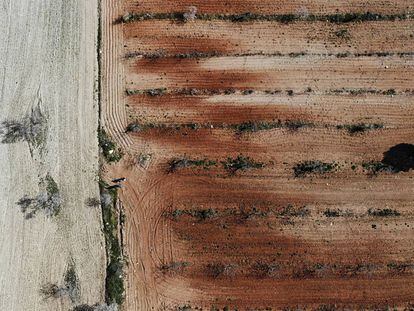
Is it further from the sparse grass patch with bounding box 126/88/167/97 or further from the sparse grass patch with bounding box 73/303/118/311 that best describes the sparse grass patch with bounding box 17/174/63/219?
the sparse grass patch with bounding box 126/88/167/97

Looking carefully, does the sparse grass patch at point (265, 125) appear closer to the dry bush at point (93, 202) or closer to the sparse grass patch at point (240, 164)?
the sparse grass patch at point (240, 164)

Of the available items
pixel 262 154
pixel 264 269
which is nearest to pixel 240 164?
pixel 262 154

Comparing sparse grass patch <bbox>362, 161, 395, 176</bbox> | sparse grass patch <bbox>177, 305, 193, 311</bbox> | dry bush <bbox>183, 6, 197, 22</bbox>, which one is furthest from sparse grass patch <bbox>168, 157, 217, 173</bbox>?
dry bush <bbox>183, 6, 197, 22</bbox>

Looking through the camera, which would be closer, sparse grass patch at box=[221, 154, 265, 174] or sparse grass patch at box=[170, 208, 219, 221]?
sparse grass patch at box=[170, 208, 219, 221]

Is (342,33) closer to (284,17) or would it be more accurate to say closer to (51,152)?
(284,17)

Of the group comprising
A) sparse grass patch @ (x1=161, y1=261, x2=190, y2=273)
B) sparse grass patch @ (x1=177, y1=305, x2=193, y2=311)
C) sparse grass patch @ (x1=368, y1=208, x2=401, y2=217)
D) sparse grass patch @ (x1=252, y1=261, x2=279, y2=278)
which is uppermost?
sparse grass patch @ (x1=368, y1=208, x2=401, y2=217)

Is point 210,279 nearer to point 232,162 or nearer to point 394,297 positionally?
point 232,162
